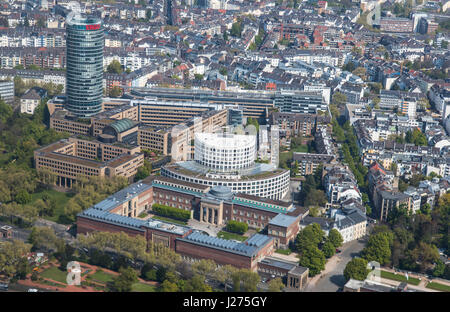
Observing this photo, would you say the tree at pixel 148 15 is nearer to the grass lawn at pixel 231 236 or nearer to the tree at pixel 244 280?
the grass lawn at pixel 231 236

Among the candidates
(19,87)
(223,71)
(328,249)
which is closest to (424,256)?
(328,249)

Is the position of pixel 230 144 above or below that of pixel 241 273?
above

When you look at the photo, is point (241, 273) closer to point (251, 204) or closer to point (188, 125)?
point (251, 204)

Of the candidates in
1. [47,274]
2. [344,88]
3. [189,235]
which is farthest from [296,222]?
[344,88]

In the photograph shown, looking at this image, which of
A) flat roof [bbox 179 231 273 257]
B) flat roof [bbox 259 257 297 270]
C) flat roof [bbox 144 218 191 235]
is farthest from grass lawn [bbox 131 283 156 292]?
flat roof [bbox 259 257 297 270]

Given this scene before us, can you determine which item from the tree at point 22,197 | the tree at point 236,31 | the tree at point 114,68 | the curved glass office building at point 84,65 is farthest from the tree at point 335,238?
the tree at point 236,31

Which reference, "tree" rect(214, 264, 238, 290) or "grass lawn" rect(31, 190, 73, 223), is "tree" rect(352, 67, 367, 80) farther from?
"tree" rect(214, 264, 238, 290)
